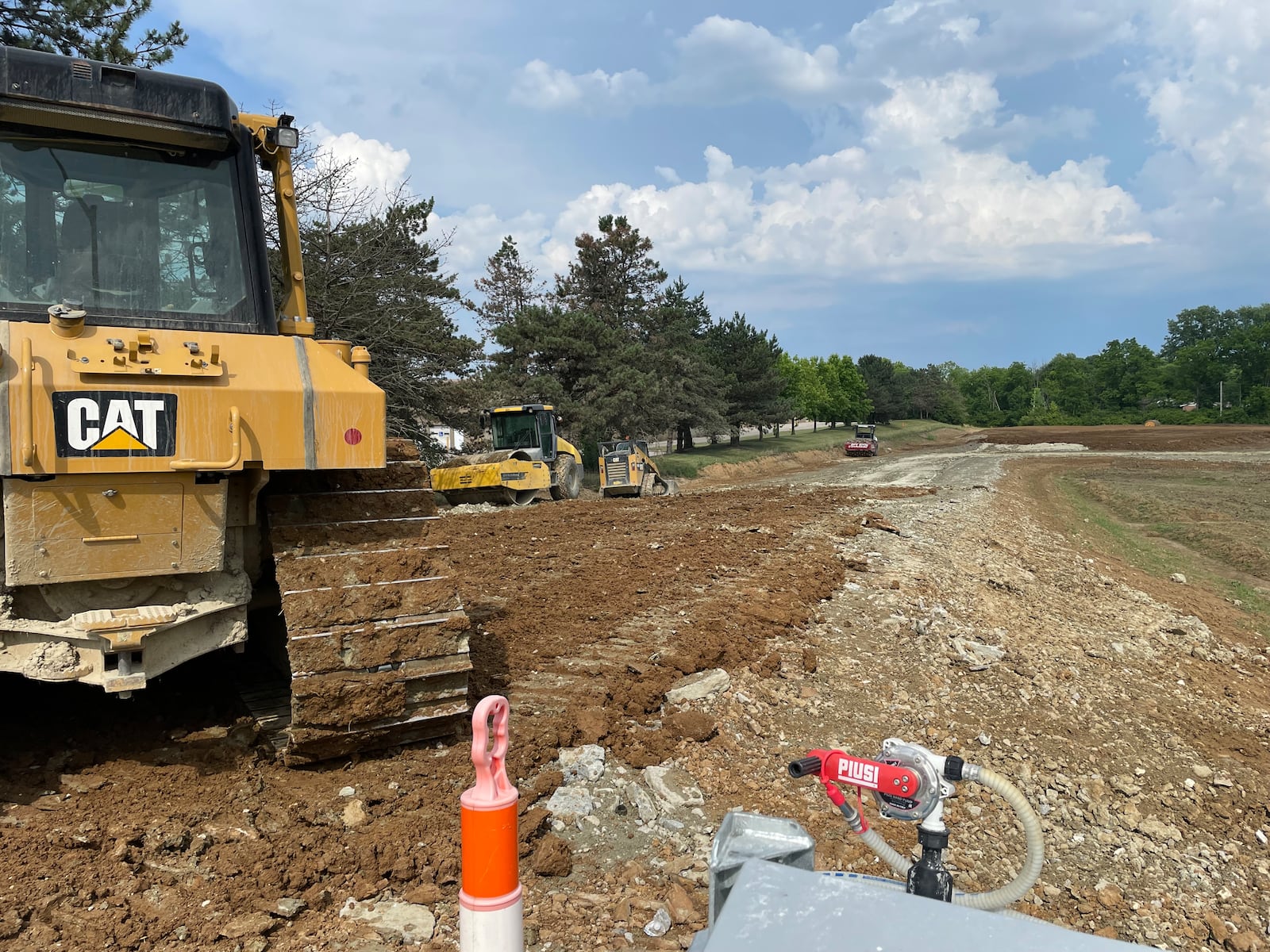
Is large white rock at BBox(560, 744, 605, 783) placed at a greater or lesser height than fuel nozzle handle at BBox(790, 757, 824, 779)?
lesser

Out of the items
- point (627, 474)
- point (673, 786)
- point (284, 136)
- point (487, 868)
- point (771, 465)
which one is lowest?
point (771, 465)

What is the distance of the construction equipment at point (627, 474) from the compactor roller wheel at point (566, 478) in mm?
1085

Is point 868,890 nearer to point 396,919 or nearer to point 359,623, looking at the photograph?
point 396,919

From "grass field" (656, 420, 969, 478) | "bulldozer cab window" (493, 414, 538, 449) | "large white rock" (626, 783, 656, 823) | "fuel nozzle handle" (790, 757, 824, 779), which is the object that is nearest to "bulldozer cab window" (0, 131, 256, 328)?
"large white rock" (626, 783, 656, 823)

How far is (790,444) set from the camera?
173ft

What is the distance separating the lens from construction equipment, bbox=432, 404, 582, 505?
19234mm

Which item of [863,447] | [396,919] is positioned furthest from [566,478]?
[863,447]

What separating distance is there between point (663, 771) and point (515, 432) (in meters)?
17.4

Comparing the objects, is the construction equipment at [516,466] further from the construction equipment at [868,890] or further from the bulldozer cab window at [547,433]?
the construction equipment at [868,890]

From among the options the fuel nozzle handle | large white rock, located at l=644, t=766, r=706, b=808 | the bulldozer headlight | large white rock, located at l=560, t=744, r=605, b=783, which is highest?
the bulldozer headlight

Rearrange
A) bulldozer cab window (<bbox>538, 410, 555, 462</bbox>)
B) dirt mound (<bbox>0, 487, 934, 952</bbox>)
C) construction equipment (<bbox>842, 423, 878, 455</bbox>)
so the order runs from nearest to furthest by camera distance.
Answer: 1. dirt mound (<bbox>0, 487, 934, 952</bbox>)
2. bulldozer cab window (<bbox>538, 410, 555, 462</bbox>)
3. construction equipment (<bbox>842, 423, 878, 455</bbox>)

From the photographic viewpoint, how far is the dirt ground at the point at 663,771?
3297 mm

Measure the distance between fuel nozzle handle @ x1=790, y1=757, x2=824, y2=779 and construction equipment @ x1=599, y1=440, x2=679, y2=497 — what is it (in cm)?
2071

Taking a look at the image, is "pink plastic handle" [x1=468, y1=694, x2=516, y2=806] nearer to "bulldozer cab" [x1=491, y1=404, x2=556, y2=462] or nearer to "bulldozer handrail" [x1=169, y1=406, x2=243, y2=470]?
"bulldozer handrail" [x1=169, y1=406, x2=243, y2=470]
